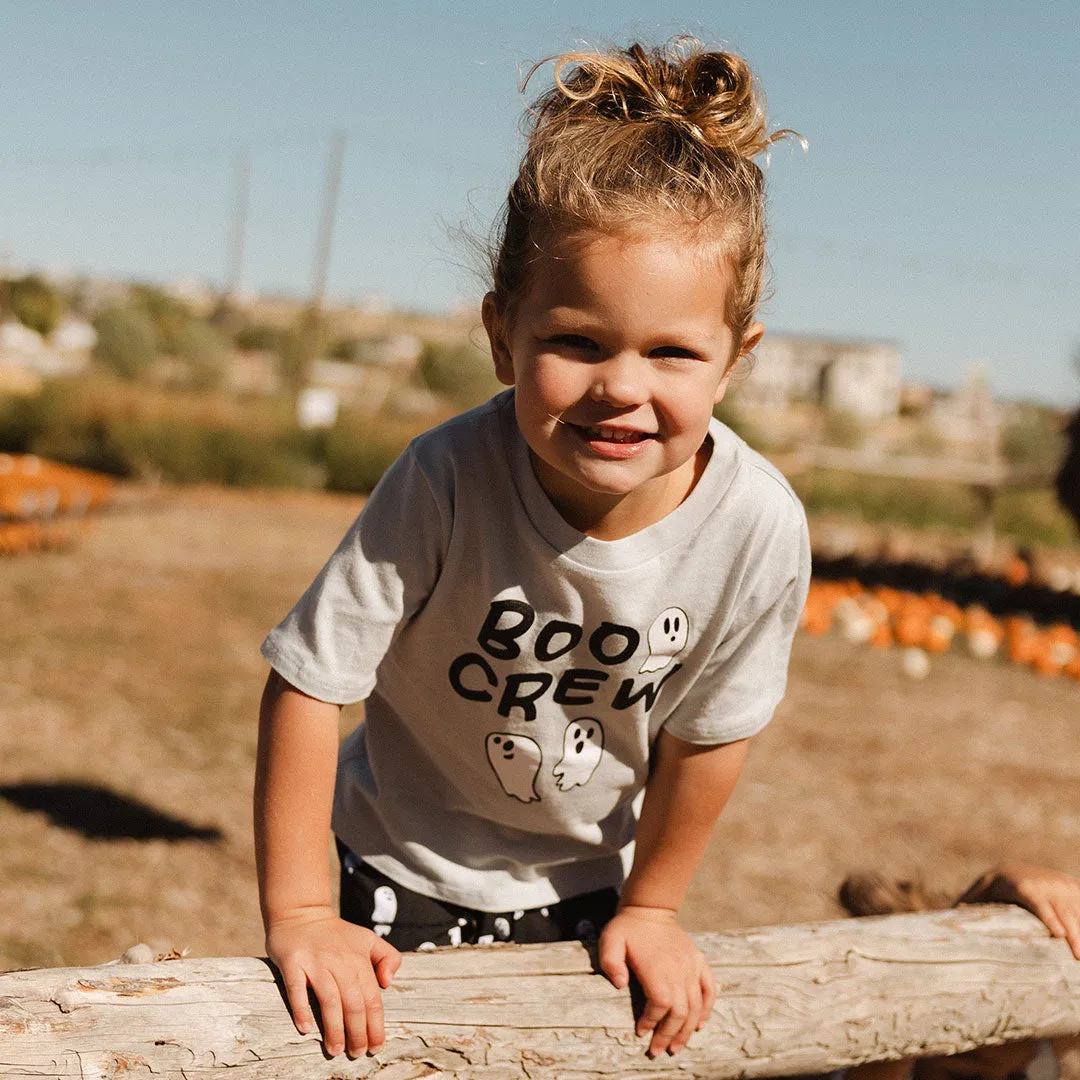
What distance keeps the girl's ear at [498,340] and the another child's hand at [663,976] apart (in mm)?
837

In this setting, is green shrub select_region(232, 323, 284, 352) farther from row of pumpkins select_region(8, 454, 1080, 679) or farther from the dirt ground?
the dirt ground

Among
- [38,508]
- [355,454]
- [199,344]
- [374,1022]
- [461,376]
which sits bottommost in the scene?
[199,344]

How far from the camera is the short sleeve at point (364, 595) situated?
5.42ft

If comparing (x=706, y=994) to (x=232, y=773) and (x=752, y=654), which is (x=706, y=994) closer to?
(x=752, y=654)

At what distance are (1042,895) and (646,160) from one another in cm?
142

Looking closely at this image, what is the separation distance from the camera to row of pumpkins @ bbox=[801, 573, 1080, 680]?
7.72 meters

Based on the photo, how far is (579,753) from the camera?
191cm

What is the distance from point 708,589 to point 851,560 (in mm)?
8427

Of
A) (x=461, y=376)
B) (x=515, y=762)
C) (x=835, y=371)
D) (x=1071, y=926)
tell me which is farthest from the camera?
(x=835, y=371)

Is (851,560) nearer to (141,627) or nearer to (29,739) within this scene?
(141,627)

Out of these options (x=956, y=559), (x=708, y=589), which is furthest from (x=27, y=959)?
(x=956, y=559)

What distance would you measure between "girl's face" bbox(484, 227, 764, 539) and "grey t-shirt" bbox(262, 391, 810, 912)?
0.16 metres

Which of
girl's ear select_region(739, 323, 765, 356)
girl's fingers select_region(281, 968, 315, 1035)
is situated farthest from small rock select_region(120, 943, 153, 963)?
girl's ear select_region(739, 323, 765, 356)

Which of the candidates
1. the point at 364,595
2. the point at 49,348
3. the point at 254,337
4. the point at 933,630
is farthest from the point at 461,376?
the point at 254,337
